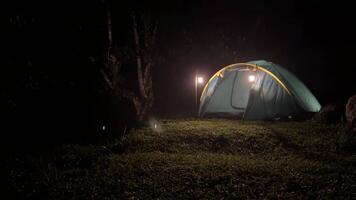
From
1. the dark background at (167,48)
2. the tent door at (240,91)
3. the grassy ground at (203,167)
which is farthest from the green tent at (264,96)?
the grassy ground at (203,167)

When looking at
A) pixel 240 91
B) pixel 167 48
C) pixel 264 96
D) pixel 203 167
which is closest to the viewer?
pixel 203 167

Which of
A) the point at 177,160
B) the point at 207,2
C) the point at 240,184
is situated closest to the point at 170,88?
the point at 207,2

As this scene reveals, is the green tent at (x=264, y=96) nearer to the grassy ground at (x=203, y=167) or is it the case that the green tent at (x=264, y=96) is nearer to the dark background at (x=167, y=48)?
the dark background at (x=167, y=48)

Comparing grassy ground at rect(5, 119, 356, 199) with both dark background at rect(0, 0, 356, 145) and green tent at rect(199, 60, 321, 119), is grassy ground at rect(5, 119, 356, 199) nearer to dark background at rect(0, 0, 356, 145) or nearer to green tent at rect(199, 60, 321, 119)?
green tent at rect(199, 60, 321, 119)

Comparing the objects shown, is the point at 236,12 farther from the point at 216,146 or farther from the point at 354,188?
the point at 354,188

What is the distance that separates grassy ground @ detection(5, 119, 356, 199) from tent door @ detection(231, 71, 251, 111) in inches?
166

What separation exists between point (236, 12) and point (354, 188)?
A: 18.0 m

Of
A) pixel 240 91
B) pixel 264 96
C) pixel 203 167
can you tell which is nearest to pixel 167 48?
pixel 240 91

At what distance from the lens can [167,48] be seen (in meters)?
19.7

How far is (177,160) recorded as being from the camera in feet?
26.6

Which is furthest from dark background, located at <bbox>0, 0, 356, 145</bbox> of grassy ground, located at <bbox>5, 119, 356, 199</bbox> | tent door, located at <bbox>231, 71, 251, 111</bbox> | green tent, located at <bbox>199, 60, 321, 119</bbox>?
grassy ground, located at <bbox>5, 119, 356, 199</bbox>

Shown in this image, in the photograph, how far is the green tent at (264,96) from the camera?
13523 mm

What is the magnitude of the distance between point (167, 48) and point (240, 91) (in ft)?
19.1

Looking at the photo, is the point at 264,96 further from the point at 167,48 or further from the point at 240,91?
the point at 167,48
